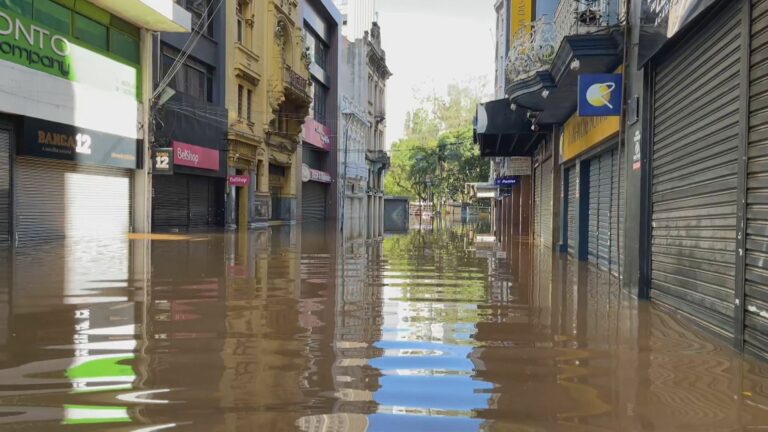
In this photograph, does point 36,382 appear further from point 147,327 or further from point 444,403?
point 444,403

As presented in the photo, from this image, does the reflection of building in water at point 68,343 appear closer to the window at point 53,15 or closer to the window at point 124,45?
the window at point 53,15

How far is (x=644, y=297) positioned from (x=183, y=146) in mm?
21964

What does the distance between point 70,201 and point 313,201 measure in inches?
1056

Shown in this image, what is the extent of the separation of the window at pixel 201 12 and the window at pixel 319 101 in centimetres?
1574

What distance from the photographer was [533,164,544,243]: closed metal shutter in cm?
2408

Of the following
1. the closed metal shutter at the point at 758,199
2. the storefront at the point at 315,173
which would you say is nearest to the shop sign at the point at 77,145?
the closed metal shutter at the point at 758,199

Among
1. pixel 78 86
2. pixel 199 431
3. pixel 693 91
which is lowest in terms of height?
pixel 199 431

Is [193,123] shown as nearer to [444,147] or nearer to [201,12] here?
[201,12]

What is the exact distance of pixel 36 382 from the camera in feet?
14.1

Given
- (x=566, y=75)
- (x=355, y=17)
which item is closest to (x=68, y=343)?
(x=566, y=75)

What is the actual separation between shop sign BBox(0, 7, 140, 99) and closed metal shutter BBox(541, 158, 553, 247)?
49.5 feet

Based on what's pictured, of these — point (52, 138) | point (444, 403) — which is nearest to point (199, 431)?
point (444, 403)

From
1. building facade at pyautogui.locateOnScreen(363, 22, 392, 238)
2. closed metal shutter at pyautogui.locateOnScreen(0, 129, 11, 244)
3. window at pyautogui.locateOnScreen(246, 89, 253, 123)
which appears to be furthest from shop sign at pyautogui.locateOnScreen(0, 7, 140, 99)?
building facade at pyautogui.locateOnScreen(363, 22, 392, 238)

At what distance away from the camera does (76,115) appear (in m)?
19.7
